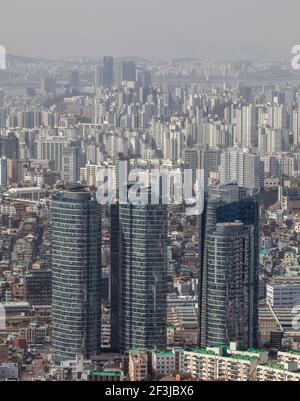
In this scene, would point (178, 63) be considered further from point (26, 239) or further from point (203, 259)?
point (26, 239)

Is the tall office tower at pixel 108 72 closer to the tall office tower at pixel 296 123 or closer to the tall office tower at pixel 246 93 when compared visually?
the tall office tower at pixel 246 93

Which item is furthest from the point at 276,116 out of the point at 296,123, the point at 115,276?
the point at 115,276

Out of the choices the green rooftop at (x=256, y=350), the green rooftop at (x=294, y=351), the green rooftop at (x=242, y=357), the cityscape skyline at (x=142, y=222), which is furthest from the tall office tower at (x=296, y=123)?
the green rooftop at (x=242, y=357)

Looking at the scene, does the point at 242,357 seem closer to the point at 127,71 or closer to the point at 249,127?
the point at 127,71

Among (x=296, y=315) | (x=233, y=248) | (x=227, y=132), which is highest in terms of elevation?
(x=227, y=132)

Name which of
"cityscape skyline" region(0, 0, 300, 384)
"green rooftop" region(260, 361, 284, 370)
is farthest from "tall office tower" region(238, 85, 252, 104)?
"green rooftop" region(260, 361, 284, 370)

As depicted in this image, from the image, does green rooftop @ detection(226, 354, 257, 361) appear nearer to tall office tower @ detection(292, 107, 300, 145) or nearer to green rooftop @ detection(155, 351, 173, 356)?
green rooftop @ detection(155, 351, 173, 356)
